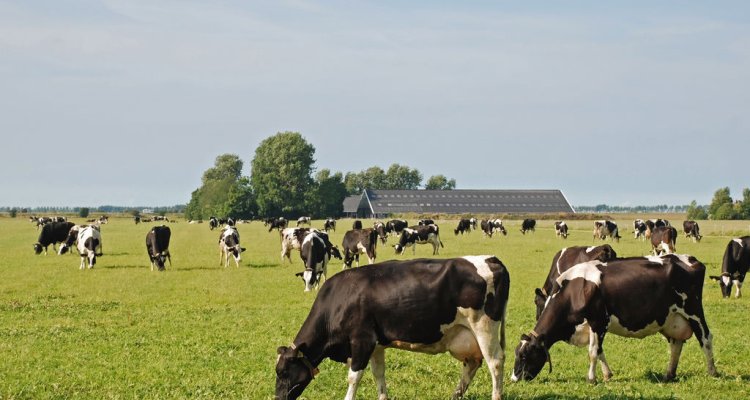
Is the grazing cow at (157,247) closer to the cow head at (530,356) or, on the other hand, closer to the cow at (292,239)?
the cow at (292,239)

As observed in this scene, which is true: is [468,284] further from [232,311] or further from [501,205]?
[501,205]

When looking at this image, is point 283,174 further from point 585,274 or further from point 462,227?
point 585,274

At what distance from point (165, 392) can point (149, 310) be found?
33.0ft

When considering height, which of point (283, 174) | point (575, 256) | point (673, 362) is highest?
point (283, 174)

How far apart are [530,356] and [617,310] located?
59.8 inches

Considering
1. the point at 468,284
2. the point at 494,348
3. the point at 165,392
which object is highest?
the point at 468,284

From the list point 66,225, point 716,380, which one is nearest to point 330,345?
point 716,380

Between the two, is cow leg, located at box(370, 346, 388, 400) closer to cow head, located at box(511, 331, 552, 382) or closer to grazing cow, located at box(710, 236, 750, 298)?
cow head, located at box(511, 331, 552, 382)

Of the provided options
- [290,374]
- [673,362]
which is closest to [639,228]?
[673,362]

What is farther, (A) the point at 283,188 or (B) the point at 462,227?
(A) the point at 283,188

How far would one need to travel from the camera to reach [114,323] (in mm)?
19000

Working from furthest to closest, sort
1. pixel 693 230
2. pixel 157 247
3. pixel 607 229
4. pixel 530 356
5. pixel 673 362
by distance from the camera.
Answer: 1. pixel 607 229
2. pixel 693 230
3. pixel 157 247
4. pixel 673 362
5. pixel 530 356

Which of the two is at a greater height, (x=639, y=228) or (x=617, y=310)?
(x=639, y=228)

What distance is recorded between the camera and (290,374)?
10414mm
